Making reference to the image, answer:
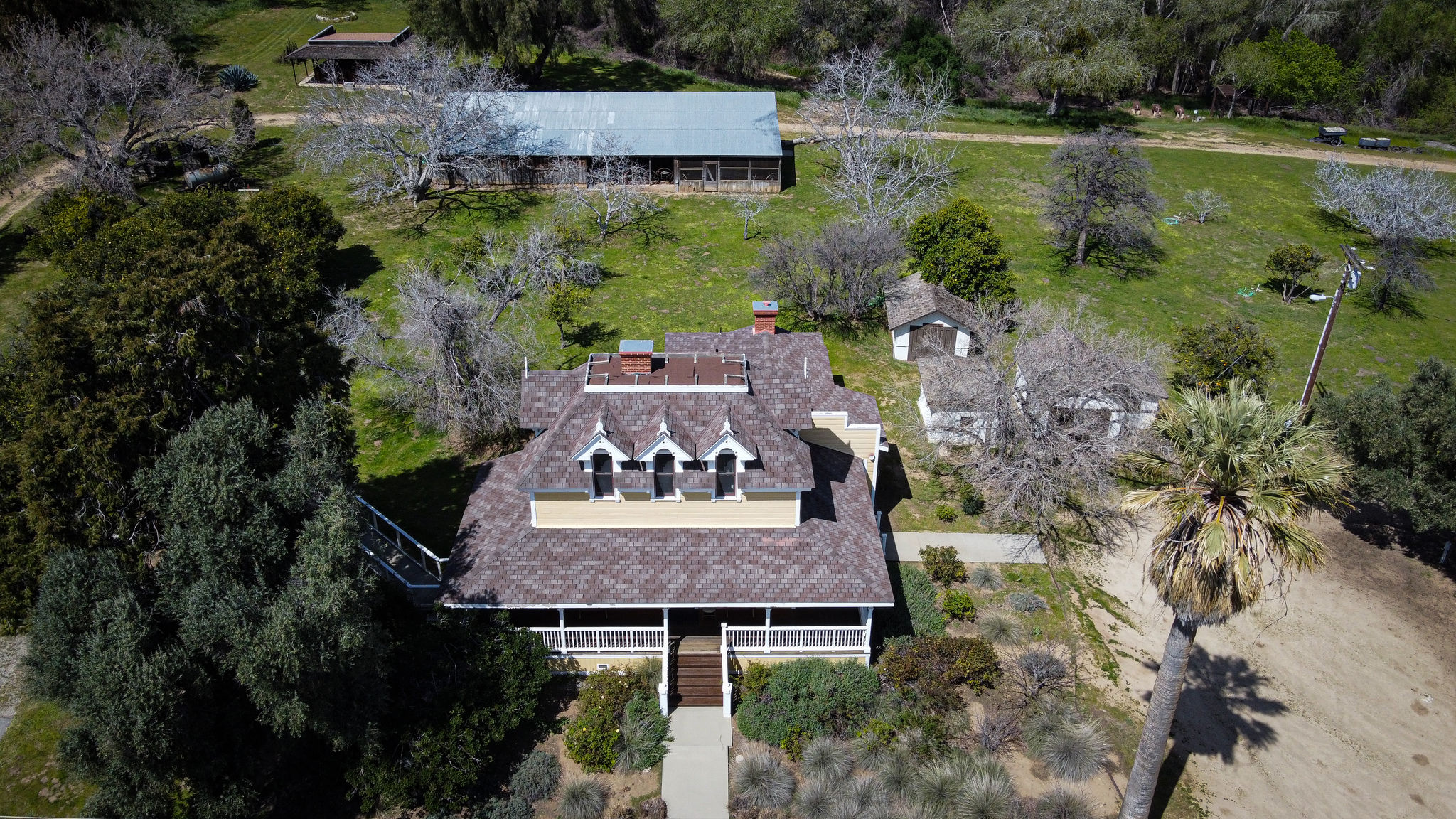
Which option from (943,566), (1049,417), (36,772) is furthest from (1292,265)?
(36,772)

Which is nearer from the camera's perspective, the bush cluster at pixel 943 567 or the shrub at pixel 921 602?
the shrub at pixel 921 602

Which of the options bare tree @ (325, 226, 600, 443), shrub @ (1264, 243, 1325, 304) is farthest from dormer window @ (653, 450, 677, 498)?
shrub @ (1264, 243, 1325, 304)

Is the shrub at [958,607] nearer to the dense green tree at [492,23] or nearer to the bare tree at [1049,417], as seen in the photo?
the bare tree at [1049,417]

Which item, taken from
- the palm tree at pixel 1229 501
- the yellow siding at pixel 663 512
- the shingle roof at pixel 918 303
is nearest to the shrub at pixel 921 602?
the yellow siding at pixel 663 512

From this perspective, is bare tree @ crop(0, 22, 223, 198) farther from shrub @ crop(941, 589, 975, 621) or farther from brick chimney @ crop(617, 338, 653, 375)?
shrub @ crop(941, 589, 975, 621)

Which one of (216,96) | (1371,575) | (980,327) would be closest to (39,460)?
(980,327)

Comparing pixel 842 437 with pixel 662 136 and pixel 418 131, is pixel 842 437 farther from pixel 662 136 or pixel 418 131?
pixel 418 131
